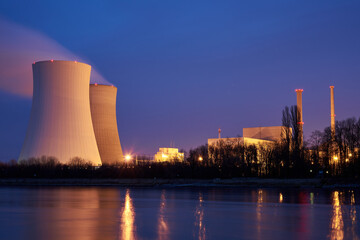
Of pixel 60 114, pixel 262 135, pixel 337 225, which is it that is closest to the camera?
pixel 337 225

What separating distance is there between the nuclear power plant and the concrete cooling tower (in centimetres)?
582

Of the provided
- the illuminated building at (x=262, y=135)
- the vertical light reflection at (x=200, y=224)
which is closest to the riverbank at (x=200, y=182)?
the illuminated building at (x=262, y=135)

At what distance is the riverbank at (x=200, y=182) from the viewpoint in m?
32.8

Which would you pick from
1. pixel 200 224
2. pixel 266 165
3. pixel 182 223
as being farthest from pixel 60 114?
pixel 200 224

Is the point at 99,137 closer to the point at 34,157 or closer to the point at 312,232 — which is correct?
the point at 34,157

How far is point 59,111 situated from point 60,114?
253 millimetres

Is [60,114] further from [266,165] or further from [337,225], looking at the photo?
A: [337,225]

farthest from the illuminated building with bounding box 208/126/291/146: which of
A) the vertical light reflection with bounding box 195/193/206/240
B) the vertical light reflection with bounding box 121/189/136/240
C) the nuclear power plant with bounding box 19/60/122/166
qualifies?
the vertical light reflection with bounding box 121/189/136/240

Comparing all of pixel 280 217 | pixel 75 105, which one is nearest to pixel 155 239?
pixel 280 217

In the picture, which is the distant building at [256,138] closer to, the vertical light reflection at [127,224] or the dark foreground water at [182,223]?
the dark foreground water at [182,223]

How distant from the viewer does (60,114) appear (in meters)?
33.9

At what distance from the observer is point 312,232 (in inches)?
377

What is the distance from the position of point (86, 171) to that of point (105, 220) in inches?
1230

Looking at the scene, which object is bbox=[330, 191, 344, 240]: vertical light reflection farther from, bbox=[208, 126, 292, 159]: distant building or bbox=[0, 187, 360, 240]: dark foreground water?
bbox=[208, 126, 292, 159]: distant building
